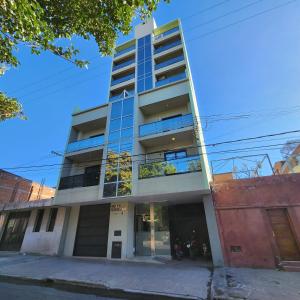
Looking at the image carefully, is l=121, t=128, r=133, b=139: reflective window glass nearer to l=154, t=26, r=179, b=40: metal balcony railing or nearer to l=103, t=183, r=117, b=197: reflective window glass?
l=103, t=183, r=117, b=197: reflective window glass

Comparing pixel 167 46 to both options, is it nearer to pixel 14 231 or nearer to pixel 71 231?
pixel 71 231

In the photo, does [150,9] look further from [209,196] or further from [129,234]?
[129,234]

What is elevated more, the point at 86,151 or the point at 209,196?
the point at 86,151

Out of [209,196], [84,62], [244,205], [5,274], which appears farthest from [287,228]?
[5,274]

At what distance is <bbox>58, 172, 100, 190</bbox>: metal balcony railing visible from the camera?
1294cm

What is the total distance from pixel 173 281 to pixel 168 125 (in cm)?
859

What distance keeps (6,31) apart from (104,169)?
28.7 ft

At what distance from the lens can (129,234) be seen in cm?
1187

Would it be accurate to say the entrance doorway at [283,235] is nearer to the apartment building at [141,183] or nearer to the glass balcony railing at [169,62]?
the apartment building at [141,183]

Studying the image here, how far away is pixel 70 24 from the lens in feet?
20.0

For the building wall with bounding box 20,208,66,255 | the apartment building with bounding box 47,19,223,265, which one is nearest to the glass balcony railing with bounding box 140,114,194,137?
the apartment building with bounding box 47,19,223,265

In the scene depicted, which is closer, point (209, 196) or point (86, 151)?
point (209, 196)

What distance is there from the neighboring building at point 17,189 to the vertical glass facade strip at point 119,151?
19.8 m

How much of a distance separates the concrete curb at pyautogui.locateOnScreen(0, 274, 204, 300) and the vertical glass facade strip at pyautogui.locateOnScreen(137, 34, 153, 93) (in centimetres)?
1445
